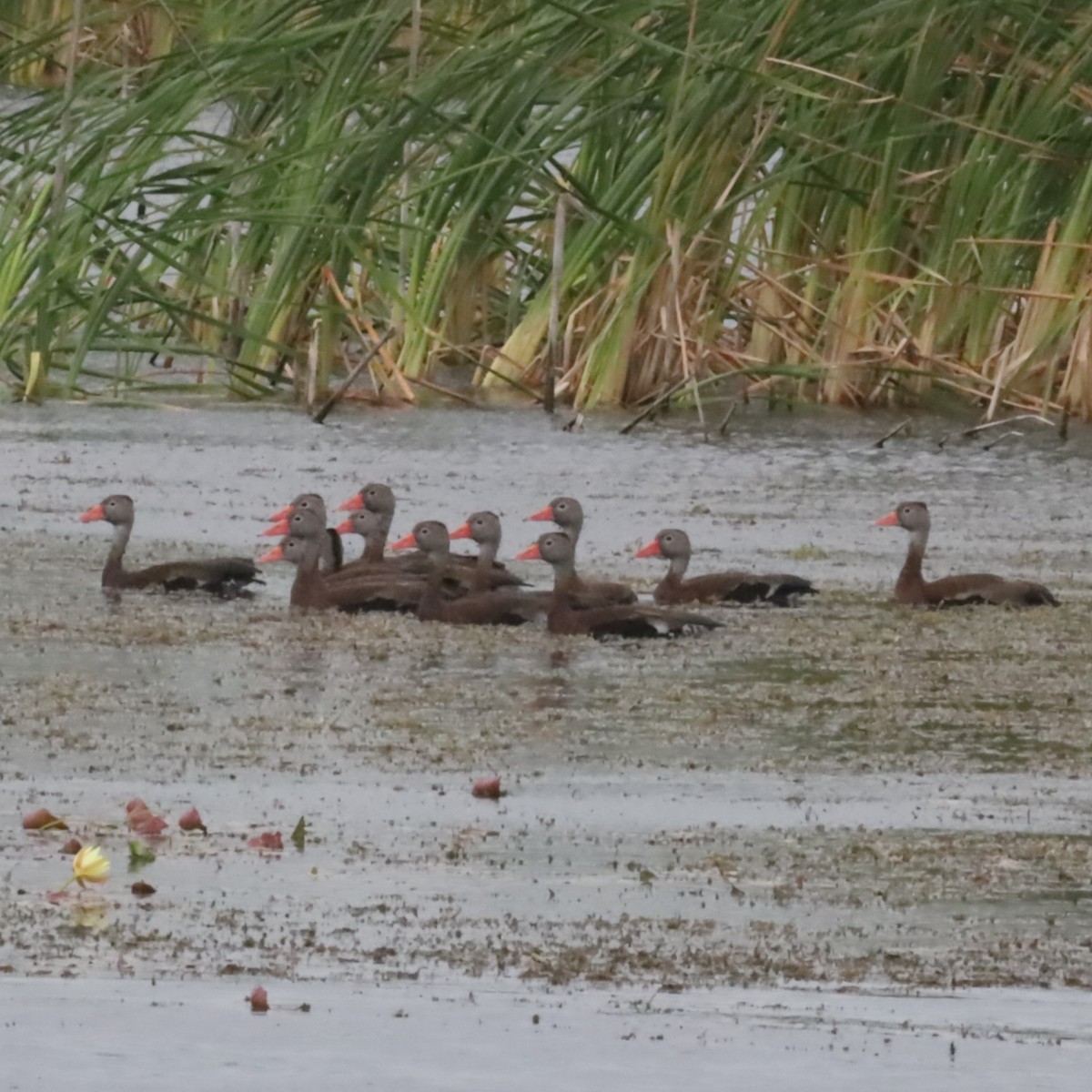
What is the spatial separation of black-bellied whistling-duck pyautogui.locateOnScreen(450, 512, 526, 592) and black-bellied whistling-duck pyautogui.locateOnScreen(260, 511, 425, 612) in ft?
0.77

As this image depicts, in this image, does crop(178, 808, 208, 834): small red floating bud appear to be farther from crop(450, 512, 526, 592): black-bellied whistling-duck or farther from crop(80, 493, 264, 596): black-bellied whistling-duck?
crop(450, 512, 526, 592): black-bellied whistling-duck

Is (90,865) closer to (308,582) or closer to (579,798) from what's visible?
(579,798)

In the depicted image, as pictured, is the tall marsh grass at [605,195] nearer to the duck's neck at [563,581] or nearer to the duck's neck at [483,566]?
the duck's neck at [483,566]

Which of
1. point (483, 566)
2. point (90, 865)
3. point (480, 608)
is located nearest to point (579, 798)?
point (90, 865)

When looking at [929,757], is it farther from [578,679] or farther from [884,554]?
[884,554]

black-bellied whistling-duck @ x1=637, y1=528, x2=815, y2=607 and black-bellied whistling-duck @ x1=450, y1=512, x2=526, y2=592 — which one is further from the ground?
black-bellied whistling-duck @ x1=637, y1=528, x2=815, y2=607

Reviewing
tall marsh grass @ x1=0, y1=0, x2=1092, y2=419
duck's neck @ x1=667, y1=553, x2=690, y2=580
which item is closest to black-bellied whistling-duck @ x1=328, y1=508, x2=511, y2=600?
duck's neck @ x1=667, y1=553, x2=690, y2=580

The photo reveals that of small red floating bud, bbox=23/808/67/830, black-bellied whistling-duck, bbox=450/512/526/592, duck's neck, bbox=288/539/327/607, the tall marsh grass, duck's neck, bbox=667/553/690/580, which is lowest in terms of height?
small red floating bud, bbox=23/808/67/830

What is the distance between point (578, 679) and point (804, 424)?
6015mm

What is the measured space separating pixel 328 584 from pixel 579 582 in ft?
2.61

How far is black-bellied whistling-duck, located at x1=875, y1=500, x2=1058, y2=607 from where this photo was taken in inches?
406

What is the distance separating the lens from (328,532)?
1112 centimetres

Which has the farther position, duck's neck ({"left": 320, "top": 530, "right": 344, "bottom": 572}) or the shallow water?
duck's neck ({"left": 320, "top": 530, "right": 344, "bottom": 572})

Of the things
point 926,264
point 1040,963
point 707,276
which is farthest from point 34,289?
point 1040,963
